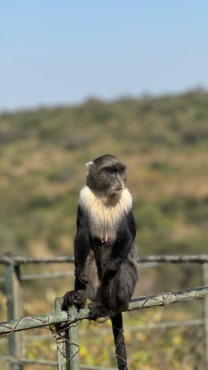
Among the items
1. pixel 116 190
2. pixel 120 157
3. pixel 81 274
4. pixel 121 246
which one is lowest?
pixel 81 274

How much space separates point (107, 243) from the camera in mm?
4672

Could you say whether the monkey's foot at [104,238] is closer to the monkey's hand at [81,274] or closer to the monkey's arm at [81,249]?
the monkey's arm at [81,249]

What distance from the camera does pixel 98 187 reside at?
487 centimetres

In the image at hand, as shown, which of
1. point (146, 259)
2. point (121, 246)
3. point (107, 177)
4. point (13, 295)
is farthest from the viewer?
point (13, 295)

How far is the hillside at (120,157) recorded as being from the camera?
92.8 feet

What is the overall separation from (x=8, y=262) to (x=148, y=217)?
26.6m

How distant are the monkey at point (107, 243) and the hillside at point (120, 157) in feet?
54.4

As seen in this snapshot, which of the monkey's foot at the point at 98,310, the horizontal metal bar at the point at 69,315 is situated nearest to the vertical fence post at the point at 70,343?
the horizontal metal bar at the point at 69,315

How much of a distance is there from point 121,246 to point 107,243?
0.51ft

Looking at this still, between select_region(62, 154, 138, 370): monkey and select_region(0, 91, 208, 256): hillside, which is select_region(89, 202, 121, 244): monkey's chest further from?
select_region(0, 91, 208, 256): hillside

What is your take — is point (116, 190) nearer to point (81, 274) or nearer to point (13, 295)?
point (81, 274)

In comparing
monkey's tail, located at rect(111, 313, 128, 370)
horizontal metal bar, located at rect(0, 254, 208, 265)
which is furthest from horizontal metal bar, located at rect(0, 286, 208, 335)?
horizontal metal bar, located at rect(0, 254, 208, 265)

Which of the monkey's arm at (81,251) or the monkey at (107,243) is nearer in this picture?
the monkey at (107,243)

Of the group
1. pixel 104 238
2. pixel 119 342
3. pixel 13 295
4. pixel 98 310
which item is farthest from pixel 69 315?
pixel 13 295
